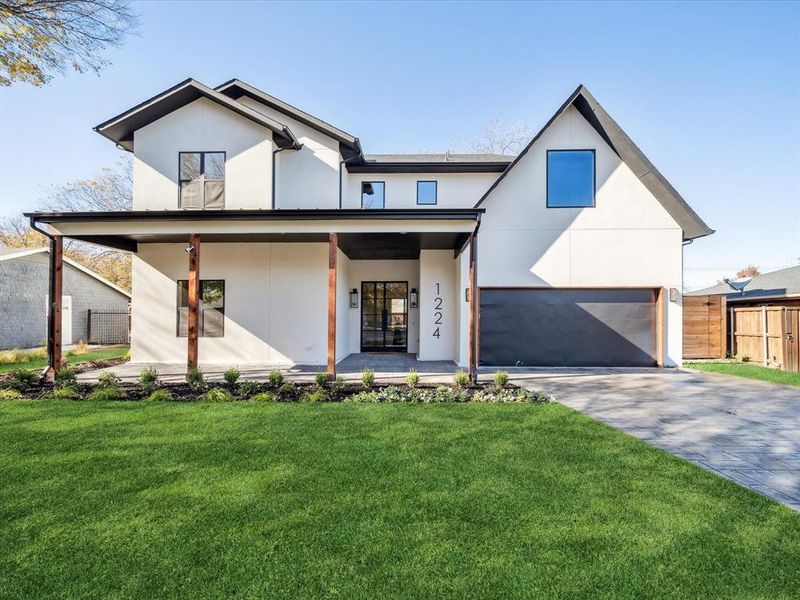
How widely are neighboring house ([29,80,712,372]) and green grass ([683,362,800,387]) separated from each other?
3.69 feet

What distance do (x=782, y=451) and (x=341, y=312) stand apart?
→ 963cm

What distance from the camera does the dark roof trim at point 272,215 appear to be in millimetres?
8211

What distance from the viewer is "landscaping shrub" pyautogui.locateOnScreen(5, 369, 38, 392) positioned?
7309 millimetres

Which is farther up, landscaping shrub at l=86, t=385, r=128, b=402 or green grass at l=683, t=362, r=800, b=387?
landscaping shrub at l=86, t=385, r=128, b=402

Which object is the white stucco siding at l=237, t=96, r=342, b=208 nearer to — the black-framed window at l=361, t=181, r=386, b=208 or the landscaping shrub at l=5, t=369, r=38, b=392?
the black-framed window at l=361, t=181, r=386, b=208

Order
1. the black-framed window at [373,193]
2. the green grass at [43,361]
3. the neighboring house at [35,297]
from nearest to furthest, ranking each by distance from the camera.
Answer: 1. the green grass at [43,361]
2. the black-framed window at [373,193]
3. the neighboring house at [35,297]

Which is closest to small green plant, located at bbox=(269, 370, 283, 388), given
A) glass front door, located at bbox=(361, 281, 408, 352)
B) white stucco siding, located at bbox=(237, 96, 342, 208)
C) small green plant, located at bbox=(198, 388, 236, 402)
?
small green plant, located at bbox=(198, 388, 236, 402)

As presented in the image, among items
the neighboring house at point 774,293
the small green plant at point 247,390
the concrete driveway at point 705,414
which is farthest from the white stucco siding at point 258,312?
the neighboring house at point 774,293

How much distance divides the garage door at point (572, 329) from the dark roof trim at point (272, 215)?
355cm

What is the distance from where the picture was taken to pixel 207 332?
37.2ft

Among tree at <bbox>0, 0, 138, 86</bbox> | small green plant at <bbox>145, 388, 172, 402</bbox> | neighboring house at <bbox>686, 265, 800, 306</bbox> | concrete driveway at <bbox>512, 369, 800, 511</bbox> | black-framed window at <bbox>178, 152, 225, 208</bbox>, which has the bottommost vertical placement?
concrete driveway at <bbox>512, 369, 800, 511</bbox>

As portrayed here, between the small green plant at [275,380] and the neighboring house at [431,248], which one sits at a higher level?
the neighboring house at [431,248]

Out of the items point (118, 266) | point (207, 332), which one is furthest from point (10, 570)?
point (118, 266)

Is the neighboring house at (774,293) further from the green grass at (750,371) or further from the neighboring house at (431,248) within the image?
the neighboring house at (431,248)
